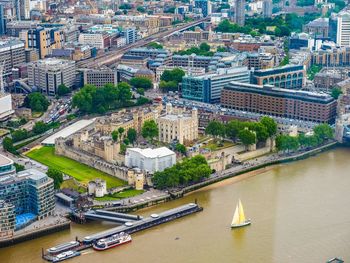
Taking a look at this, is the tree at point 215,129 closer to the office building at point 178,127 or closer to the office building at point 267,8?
the office building at point 178,127

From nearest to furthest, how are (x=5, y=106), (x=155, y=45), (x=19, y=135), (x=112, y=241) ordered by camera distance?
1. (x=112, y=241)
2. (x=19, y=135)
3. (x=5, y=106)
4. (x=155, y=45)

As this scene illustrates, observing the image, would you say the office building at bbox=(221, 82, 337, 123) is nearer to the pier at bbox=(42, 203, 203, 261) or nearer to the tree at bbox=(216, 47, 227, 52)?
the pier at bbox=(42, 203, 203, 261)

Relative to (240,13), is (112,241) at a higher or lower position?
lower

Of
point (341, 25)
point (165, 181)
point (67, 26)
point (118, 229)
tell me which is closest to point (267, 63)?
point (341, 25)

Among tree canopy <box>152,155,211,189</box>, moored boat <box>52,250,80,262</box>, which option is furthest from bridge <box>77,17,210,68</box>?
moored boat <box>52,250,80,262</box>

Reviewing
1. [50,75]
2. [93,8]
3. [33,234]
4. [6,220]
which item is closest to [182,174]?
[33,234]

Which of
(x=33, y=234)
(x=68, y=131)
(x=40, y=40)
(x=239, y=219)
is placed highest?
(x=40, y=40)

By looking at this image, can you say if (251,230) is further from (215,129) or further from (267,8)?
(267,8)
